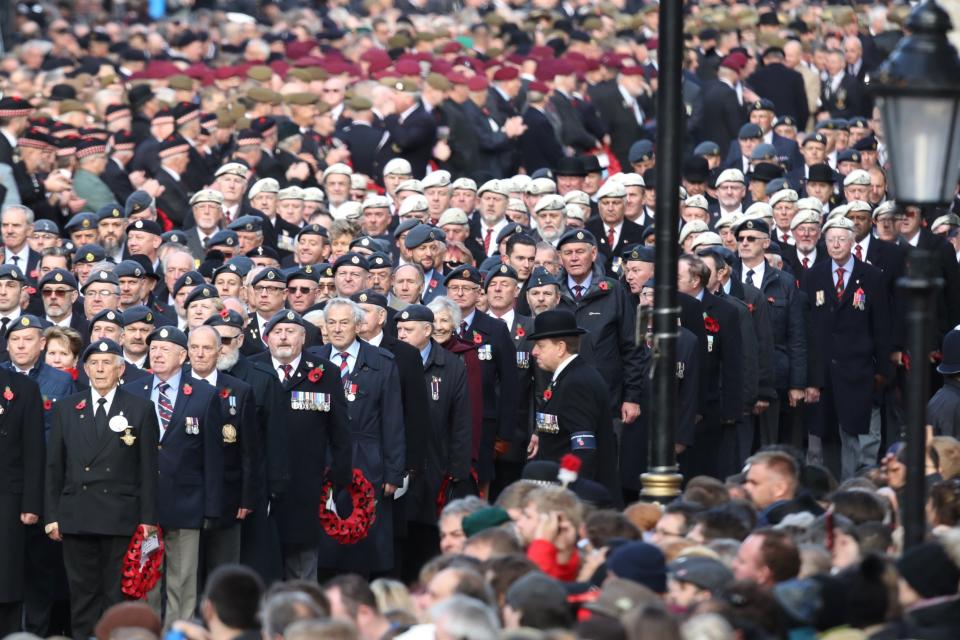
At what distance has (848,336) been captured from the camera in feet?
65.8

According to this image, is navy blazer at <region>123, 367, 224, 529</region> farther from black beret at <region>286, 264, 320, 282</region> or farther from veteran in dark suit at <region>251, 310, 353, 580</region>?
black beret at <region>286, 264, 320, 282</region>

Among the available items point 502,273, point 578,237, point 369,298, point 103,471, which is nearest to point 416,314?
point 369,298

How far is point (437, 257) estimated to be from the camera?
19.1m

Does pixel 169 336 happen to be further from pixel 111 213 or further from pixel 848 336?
pixel 848 336

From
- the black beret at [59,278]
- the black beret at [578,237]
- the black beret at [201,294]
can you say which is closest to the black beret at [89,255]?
the black beret at [59,278]

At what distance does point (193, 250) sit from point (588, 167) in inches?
221

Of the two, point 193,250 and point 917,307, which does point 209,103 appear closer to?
point 193,250

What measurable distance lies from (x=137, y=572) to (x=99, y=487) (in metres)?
0.58

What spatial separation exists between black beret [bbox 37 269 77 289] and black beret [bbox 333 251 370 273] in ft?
6.52

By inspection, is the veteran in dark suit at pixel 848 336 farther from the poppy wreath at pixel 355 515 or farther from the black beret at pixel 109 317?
the black beret at pixel 109 317

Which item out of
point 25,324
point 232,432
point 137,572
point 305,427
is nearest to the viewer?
point 137,572

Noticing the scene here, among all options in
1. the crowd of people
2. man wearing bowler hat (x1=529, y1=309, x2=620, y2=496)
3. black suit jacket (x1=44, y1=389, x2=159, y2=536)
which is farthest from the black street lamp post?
black suit jacket (x1=44, y1=389, x2=159, y2=536)

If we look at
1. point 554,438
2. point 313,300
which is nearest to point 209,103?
point 313,300

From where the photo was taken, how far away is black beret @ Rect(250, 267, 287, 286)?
16875 mm
